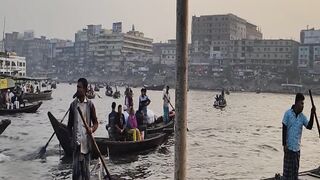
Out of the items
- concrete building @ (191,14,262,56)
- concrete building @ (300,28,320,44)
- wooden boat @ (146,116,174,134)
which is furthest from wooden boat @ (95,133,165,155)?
concrete building @ (191,14,262,56)

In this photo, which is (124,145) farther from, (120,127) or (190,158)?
(190,158)

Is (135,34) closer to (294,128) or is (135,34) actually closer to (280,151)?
(280,151)

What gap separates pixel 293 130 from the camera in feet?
24.2

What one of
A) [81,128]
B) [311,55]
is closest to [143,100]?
[81,128]

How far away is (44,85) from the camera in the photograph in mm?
104438

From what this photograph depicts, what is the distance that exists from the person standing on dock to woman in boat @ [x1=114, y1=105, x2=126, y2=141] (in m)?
7.93

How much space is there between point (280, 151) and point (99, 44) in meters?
152

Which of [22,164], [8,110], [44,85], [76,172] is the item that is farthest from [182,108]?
[44,85]

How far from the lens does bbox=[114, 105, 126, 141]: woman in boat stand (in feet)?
48.0

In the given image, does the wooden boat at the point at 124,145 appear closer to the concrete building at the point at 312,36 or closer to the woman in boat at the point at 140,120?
the woman in boat at the point at 140,120

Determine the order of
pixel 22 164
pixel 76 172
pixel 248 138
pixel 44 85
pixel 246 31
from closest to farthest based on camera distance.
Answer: pixel 76 172 → pixel 22 164 → pixel 248 138 → pixel 44 85 → pixel 246 31

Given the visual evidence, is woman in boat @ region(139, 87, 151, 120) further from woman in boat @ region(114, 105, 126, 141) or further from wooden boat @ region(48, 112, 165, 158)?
woman in boat @ region(114, 105, 126, 141)

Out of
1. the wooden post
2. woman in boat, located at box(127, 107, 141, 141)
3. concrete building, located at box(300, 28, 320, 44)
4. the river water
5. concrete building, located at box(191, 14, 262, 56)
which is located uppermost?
concrete building, located at box(191, 14, 262, 56)

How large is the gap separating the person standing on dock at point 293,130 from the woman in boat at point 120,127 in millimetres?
7930
